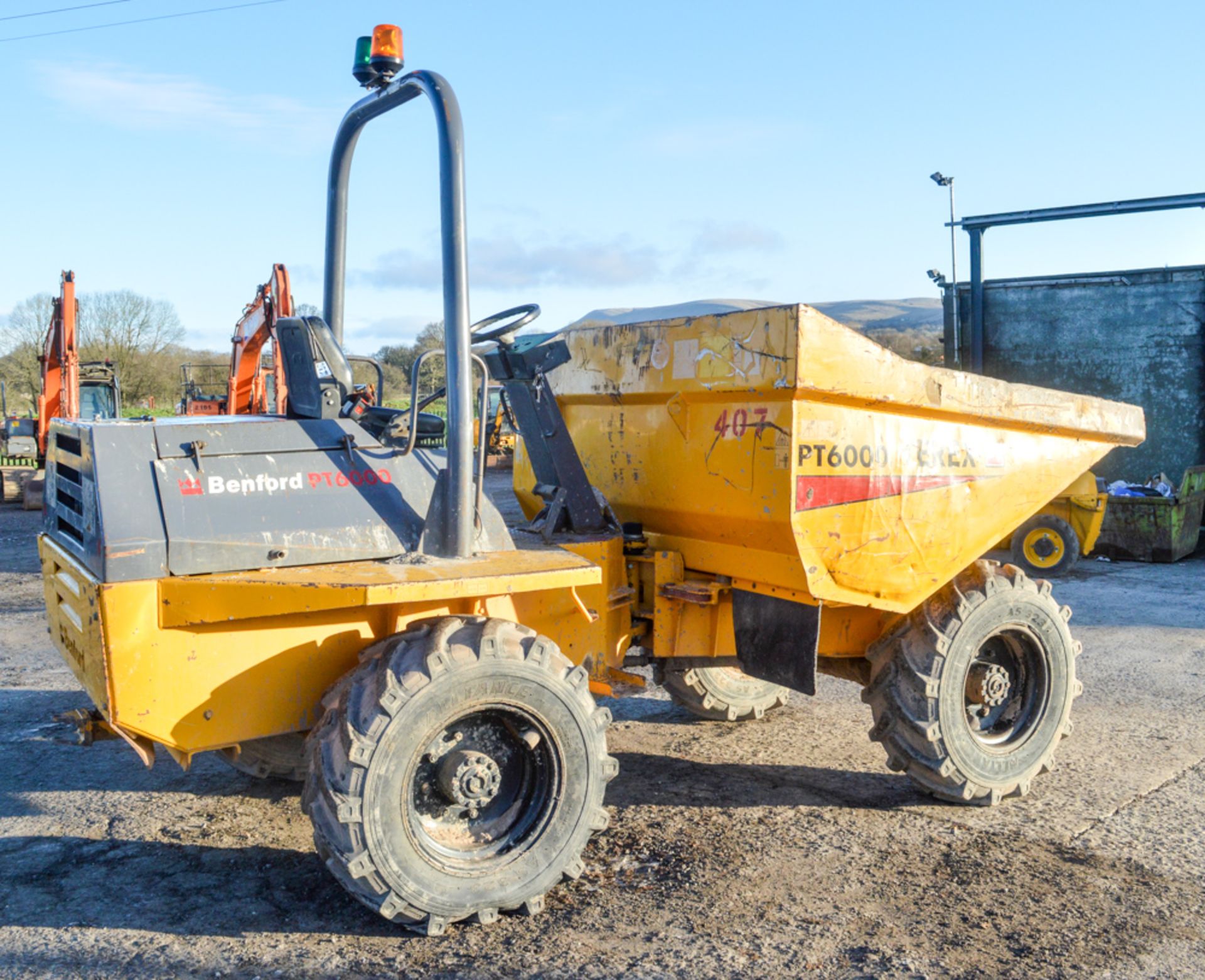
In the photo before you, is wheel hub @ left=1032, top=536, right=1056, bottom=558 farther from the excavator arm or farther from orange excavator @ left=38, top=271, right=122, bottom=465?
the excavator arm

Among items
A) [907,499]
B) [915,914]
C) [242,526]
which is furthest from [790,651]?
[242,526]

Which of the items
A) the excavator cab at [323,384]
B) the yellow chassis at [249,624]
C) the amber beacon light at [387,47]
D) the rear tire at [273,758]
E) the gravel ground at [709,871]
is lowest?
the gravel ground at [709,871]

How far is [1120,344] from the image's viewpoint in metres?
12.6

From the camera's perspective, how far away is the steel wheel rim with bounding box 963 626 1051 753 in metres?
4.63

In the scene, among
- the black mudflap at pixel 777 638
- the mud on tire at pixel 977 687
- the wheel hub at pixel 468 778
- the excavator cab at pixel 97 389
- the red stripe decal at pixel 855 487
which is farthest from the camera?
the excavator cab at pixel 97 389

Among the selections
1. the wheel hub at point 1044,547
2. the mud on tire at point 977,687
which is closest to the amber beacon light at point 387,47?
the mud on tire at point 977,687

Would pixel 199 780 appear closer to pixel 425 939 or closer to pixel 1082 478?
pixel 425 939

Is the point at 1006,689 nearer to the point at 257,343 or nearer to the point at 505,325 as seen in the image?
the point at 505,325

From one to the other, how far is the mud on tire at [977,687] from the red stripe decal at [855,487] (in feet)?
1.78

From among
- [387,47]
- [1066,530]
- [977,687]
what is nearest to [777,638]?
[977,687]

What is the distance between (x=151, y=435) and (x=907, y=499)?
9.03 ft

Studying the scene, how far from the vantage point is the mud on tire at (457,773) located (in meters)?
3.21

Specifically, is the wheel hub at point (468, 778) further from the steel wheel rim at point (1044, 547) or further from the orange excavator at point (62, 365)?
the orange excavator at point (62, 365)

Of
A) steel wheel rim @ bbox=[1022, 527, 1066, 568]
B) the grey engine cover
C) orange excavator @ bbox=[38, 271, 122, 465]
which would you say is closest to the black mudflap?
the grey engine cover
